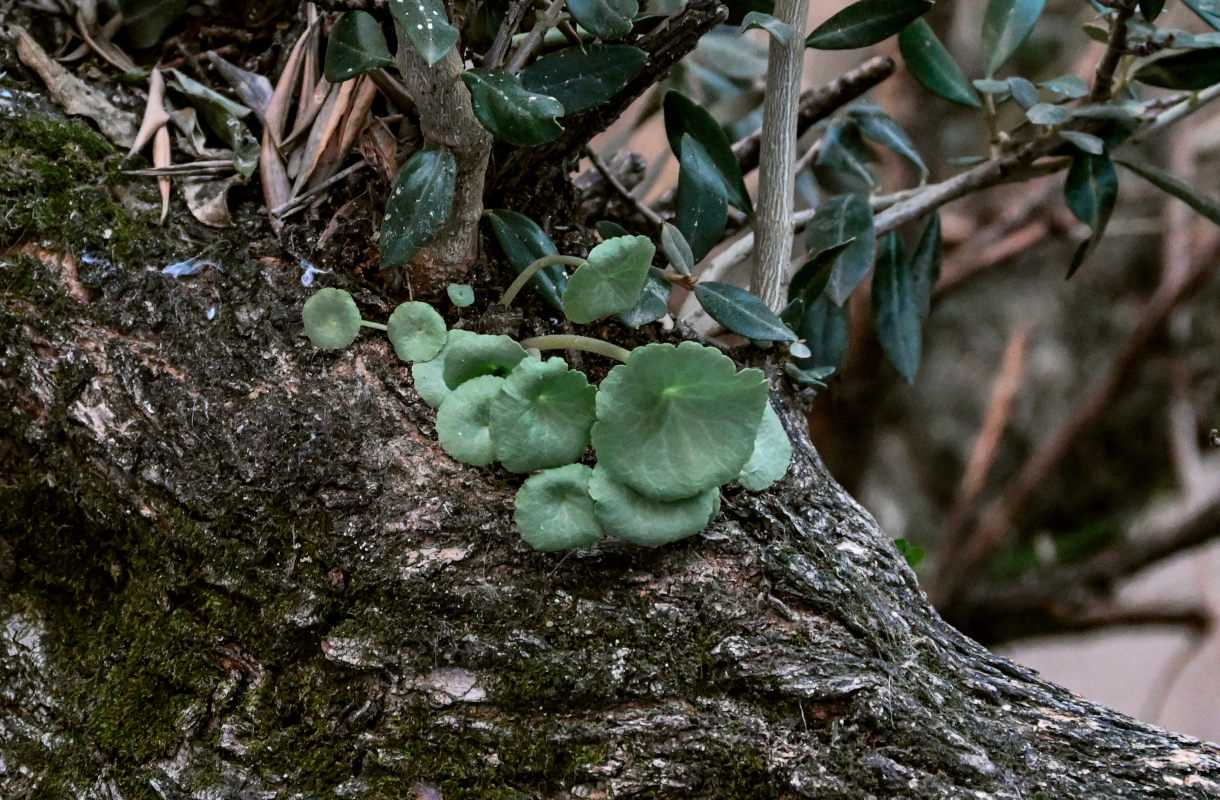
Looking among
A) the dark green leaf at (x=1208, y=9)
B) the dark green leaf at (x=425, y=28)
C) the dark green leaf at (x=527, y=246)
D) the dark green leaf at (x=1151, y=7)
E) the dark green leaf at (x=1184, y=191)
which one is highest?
the dark green leaf at (x=1184, y=191)

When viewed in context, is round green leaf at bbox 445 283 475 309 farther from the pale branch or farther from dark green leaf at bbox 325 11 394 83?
the pale branch

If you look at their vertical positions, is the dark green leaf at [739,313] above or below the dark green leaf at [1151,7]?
below

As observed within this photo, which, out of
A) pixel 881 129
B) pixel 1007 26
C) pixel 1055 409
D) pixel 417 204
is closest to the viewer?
pixel 417 204

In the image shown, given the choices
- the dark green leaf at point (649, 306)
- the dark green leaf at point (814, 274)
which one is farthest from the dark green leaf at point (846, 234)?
the dark green leaf at point (649, 306)

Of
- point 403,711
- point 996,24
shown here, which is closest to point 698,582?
point 403,711

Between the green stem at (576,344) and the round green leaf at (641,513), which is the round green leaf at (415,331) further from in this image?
the round green leaf at (641,513)

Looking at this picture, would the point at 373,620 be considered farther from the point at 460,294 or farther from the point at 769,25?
the point at 769,25

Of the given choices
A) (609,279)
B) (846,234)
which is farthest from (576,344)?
(846,234)

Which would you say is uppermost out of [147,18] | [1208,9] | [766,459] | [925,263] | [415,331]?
[1208,9]
